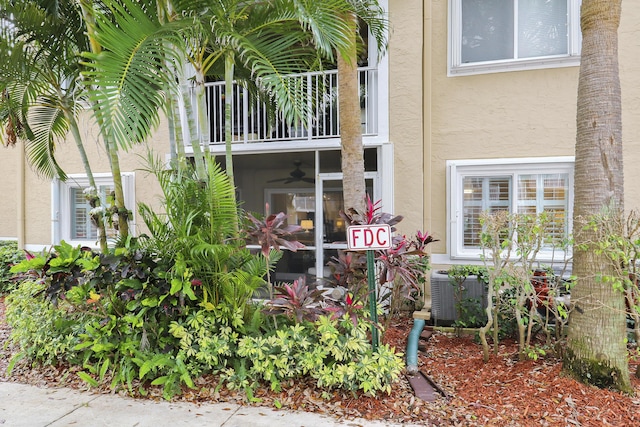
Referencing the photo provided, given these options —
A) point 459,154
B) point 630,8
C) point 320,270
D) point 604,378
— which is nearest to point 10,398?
point 320,270

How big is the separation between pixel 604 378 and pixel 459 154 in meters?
4.03

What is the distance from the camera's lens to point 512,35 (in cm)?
636

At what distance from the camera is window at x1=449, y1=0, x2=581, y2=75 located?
241 inches

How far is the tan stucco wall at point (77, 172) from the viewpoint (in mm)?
8004

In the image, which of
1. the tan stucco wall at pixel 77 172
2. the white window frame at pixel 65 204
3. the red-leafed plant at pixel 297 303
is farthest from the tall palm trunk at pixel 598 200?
the white window frame at pixel 65 204

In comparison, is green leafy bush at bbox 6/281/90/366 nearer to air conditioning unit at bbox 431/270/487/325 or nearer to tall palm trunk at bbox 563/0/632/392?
air conditioning unit at bbox 431/270/487/325

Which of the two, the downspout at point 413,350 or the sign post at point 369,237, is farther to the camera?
the downspout at point 413,350

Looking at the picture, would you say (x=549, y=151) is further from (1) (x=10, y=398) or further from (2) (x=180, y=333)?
(1) (x=10, y=398)

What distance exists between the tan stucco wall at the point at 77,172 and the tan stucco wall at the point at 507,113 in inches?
216

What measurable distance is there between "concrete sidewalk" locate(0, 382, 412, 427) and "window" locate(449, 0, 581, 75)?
19.4ft

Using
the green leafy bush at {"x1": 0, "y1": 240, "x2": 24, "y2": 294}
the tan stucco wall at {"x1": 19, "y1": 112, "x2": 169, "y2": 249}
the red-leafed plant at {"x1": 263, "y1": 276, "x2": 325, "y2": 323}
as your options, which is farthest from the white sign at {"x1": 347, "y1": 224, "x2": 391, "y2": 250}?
the green leafy bush at {"x1": 0, "y1": 240, "x2": 24, "y2": 294}

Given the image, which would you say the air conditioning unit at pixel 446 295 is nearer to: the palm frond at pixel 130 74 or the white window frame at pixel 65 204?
the palm frond at pixel 130 74

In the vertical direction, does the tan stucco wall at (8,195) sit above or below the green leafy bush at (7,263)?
above

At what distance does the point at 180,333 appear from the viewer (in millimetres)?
3789
